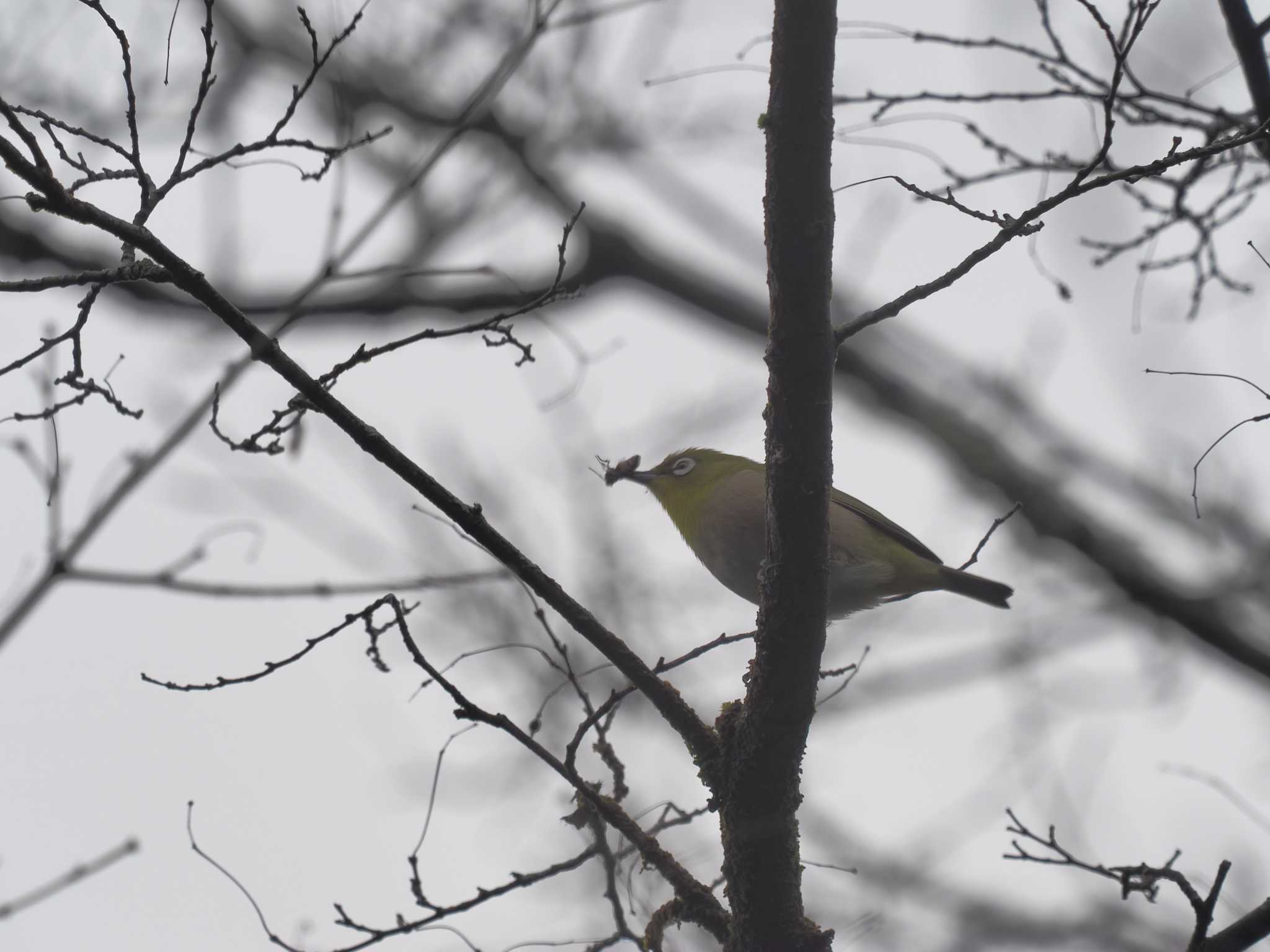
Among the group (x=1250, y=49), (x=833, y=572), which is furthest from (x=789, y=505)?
(x=1250, y=49)

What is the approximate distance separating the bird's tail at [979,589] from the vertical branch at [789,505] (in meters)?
2.70

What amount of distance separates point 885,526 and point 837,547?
54 centimetres

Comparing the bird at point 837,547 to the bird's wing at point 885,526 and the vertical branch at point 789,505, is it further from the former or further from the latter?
the vertical branch at point 789,505

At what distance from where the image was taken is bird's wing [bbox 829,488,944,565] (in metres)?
6.35

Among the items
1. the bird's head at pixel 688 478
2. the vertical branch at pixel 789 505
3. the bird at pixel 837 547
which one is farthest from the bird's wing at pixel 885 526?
the vertical branch at pixel 789 505

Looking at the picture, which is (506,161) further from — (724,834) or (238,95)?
(724,834)

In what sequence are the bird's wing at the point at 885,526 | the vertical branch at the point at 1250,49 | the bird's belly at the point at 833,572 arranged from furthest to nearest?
1. the bird's wing at the point at 885,526
2. the bird's belly at the point at 833,572
3. the vertical branch at the point at 1250,49

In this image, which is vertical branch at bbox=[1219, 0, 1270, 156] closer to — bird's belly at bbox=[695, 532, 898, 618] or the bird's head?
bird's belly at bbox=[695, 532, 898, 618]

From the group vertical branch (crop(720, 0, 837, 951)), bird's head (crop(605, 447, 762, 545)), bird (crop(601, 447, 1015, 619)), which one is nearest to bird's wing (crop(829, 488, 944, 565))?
bird (crop(601, 447, 1015, 619))

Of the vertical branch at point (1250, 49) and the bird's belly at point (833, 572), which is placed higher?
the vertical branch at point (1250, 49)

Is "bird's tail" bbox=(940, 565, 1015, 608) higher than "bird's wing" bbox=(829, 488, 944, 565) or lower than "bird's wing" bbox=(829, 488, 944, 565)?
lower

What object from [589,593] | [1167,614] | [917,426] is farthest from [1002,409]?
[589,593]

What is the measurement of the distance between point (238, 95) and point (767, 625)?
9090 millimetres

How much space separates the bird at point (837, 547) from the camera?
5.95 m
